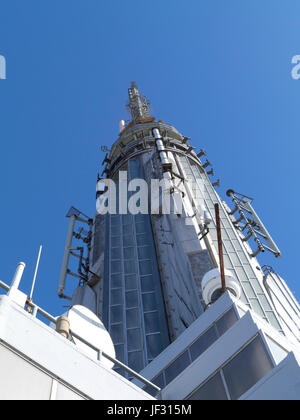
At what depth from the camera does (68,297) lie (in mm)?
43812

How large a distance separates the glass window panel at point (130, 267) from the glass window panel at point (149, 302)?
3.63 metres

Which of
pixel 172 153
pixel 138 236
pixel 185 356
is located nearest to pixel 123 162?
pixel 172 153

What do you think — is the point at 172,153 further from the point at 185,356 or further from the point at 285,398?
the point at 285,398

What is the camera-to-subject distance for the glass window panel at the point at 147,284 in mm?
35853

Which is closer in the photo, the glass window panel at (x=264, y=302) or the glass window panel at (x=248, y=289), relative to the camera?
the glass window panel at (x=264, y=302)

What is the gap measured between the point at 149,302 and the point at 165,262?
497 centimetres

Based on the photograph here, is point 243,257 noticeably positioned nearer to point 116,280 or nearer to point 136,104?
point 116,280

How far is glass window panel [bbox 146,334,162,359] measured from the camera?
29.5 m

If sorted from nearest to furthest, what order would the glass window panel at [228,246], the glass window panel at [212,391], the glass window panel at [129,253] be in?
the glass window panel at [212,391]
the glass window panel at [228,246]
the glass window panel at [129,253]

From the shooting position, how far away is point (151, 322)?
32250 mm

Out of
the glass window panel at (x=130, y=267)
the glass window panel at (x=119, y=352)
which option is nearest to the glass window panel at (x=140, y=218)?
the glass window panel at (x=130, y=267)

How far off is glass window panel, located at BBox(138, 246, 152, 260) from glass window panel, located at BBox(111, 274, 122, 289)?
115 inches

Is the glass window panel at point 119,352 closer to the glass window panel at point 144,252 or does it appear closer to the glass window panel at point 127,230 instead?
the glass window panel at point 144,252

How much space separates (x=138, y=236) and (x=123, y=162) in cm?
1787
